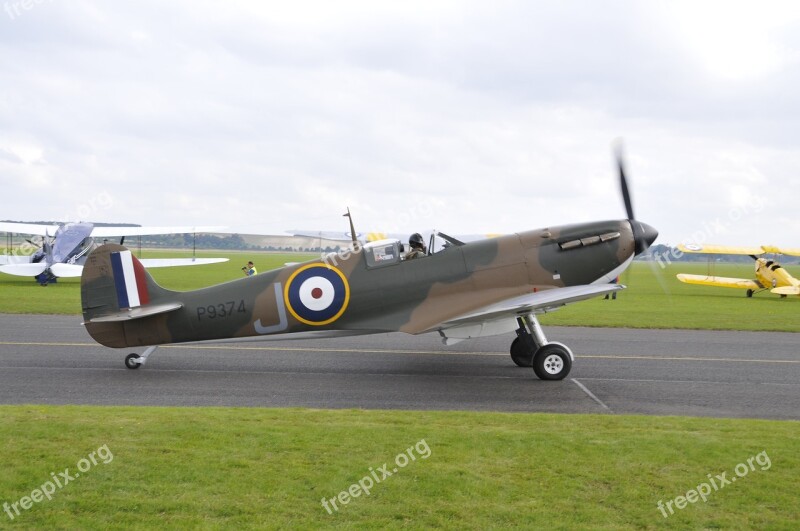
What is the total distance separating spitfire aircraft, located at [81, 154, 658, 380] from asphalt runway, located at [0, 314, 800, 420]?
759 millimetres

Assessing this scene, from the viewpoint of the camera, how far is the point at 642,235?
41.4 feet

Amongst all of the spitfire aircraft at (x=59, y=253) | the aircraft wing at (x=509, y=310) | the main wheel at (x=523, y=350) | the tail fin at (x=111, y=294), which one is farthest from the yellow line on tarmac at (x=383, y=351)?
the spitfire aircraft at (x=59, y=253)

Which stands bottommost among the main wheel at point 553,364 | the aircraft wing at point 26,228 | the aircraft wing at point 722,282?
the aircraft wing at point 722,282

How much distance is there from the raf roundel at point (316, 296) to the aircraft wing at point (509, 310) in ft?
5.34

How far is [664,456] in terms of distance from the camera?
6.64 m

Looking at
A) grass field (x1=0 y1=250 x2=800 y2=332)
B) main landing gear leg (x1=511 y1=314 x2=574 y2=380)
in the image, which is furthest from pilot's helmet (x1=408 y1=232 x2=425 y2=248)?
Result: grass field (x1=0 y1=250 x2=800 y2=332)

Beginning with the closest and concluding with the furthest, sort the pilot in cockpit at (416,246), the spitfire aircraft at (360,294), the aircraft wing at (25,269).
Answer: the spitfire aircraft at (360,294), the pilot in cockpit at (416,246), the aircraft wing at (25,269)

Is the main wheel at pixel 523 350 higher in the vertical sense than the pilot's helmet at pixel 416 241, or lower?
lower

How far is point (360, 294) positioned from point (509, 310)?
8.17 feet

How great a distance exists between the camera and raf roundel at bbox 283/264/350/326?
11.8 metres

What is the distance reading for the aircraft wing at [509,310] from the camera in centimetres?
Result: 1111

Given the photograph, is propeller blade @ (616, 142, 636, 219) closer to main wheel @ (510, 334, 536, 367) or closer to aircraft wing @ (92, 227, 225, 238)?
main wheel @ (510, 334, 536, 367)

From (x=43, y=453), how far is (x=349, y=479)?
2.83m

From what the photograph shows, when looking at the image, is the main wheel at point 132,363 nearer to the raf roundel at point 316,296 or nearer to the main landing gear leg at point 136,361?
the main landing gear leg at point 136,361
